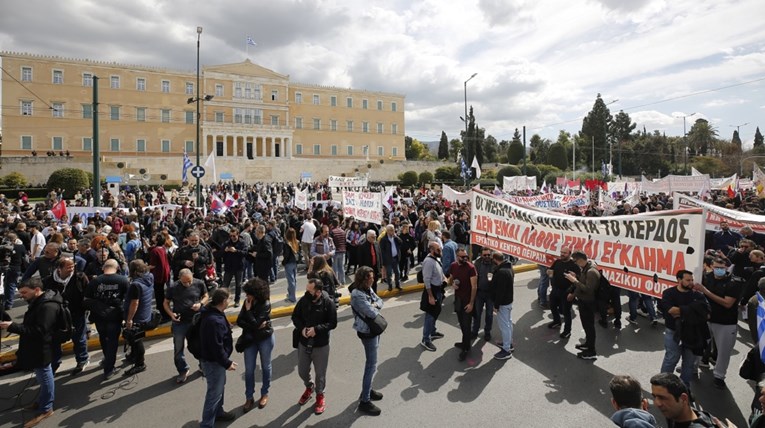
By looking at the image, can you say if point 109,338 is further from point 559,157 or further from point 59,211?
point 559,157

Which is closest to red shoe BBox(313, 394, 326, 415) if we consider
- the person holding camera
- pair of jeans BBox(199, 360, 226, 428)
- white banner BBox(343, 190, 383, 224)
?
the person holding camera

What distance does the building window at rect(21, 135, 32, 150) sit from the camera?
2240 inches

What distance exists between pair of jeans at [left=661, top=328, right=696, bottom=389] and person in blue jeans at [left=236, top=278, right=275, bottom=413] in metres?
4.65

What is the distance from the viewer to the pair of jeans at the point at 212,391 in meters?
4.41

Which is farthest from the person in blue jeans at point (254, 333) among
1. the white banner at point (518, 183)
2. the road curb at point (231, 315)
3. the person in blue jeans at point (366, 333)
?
the white banner at point (518, 183)

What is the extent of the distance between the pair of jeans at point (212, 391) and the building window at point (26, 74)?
70.1 m

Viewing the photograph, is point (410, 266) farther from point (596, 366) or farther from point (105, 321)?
point (105, 321)

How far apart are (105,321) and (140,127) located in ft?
217

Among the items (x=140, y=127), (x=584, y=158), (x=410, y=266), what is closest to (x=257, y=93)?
(x=140, y=127)

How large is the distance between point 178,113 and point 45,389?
66967 mm

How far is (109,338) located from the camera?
5.70 metres

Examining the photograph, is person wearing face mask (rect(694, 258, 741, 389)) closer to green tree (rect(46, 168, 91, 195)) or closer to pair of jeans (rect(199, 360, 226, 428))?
pair of jeans (rect(199, 360, 226, 428))

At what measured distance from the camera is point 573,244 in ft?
22.3

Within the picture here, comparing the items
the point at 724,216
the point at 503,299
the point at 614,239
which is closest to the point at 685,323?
the point at 614,239
